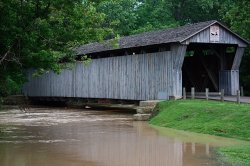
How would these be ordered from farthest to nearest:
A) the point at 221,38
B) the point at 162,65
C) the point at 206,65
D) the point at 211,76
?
the point at 206,65
the point at 211,76
the point at 162,65
the point at 221,38

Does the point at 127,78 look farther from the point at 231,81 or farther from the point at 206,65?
the point at 231,81

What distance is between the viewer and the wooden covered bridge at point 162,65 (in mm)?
24812

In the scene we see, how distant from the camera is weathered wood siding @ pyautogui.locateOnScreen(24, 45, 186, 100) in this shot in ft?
81.8

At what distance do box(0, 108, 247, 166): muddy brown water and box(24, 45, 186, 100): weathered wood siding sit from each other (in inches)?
219

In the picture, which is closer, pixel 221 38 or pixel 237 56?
pixel 221 38

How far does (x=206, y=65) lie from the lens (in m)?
28.5

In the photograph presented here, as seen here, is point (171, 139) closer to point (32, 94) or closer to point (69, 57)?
point (69, 57)

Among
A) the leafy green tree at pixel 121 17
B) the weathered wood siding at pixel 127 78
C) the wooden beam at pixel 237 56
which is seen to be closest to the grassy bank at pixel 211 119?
the weathered wood siding at pixel 127 78

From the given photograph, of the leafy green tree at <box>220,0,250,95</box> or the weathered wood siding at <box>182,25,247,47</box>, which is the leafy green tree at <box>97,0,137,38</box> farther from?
the weathered wood siding at <box>182,25,247,47</box>

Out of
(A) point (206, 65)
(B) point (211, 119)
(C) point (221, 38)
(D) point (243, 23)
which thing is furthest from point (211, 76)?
(B) point (211, 119)

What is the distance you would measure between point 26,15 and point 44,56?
3.93 ft

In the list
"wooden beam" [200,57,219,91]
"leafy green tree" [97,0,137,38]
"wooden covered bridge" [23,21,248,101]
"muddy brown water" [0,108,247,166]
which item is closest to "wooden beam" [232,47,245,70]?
"wooden covered bridge" [23,21,248,101]

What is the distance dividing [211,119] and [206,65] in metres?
10.7

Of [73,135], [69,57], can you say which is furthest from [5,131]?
[69,57]
